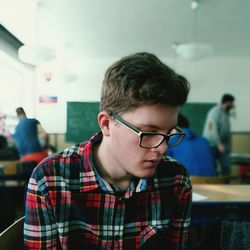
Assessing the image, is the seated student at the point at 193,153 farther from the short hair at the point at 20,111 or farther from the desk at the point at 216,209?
the short hair at the point at 20,111

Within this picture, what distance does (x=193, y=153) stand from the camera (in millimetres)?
2299

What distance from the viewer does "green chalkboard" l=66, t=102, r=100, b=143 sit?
1.10m

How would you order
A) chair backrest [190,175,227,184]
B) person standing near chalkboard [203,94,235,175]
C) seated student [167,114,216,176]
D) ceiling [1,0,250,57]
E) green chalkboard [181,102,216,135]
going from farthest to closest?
green chalkboard [181,102,216,135] → person standing near chalkboard [203,94,235,175] → ceiling [1,0,250,57] → seated student [167,114,216,176] → chair backrest [190,175,227,184]

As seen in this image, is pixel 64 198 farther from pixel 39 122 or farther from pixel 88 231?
pixel 39 122

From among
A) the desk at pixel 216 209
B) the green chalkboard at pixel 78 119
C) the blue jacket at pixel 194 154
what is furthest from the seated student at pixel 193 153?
the green chalkboard at pixel 78 119

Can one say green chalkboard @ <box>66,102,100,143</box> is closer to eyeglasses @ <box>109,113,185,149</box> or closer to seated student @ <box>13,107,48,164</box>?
seated student @ <box>13,107,48,164</box>

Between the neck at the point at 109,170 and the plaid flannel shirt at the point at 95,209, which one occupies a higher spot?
the neck at the point at 109,170

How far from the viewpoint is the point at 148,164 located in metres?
0.89

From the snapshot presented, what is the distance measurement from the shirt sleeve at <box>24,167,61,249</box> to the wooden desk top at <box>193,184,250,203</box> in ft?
3.62

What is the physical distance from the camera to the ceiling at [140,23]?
3.58 metres

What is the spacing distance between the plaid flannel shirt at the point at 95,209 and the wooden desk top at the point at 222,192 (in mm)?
806

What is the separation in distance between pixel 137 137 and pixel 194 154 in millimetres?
1530

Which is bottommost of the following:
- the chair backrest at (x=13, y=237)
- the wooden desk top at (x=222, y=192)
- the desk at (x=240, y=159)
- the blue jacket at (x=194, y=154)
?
the desk at (x=240, y=159)

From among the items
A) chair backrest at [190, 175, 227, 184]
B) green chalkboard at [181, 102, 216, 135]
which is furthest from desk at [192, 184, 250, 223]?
green chalkboard at [181, 102, 216, 135]
